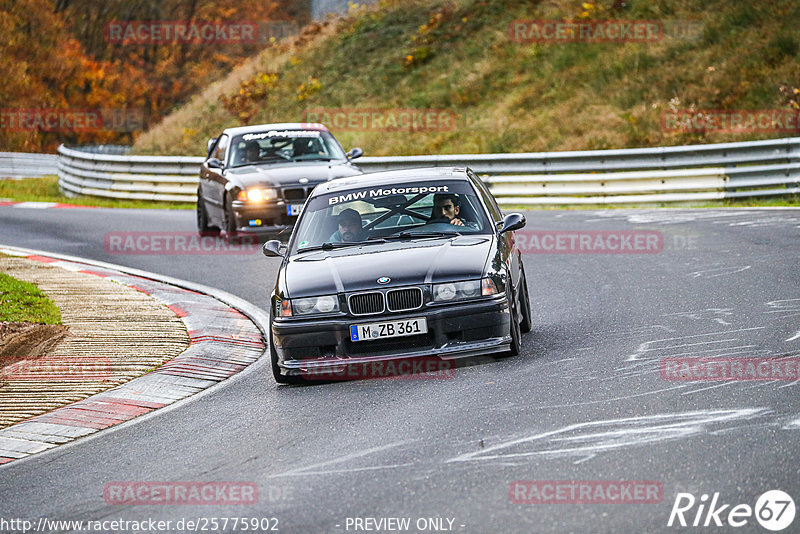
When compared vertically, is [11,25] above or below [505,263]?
Answer: above

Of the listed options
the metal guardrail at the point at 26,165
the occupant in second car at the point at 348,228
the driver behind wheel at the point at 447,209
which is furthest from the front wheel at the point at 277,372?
the metal guardrail at the point at 26,165

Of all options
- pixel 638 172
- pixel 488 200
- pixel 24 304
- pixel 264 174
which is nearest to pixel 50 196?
pixel 264 174

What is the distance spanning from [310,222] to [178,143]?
1283 inches

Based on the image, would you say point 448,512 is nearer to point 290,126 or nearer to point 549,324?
point 549,324

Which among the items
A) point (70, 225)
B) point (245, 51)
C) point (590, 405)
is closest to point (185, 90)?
point (245, 51)

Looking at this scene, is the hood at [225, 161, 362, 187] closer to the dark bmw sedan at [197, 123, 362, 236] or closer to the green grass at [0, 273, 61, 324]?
the dark bmw sedan at [197, 123, 362, 236]

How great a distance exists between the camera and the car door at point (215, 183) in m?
18.0

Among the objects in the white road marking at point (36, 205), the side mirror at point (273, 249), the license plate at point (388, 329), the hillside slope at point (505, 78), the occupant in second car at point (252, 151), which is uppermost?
the hillside slope at point (505, 78)

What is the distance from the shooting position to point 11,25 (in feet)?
186

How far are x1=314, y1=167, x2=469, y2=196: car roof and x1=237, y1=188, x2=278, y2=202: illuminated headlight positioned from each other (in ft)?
22.6

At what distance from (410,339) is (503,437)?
1915 millimetres

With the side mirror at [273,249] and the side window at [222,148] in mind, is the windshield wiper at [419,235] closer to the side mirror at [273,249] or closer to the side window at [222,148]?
the side mirror at [273,249]

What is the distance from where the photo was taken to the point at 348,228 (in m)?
9.68

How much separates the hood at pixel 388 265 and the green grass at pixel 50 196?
1757cm
